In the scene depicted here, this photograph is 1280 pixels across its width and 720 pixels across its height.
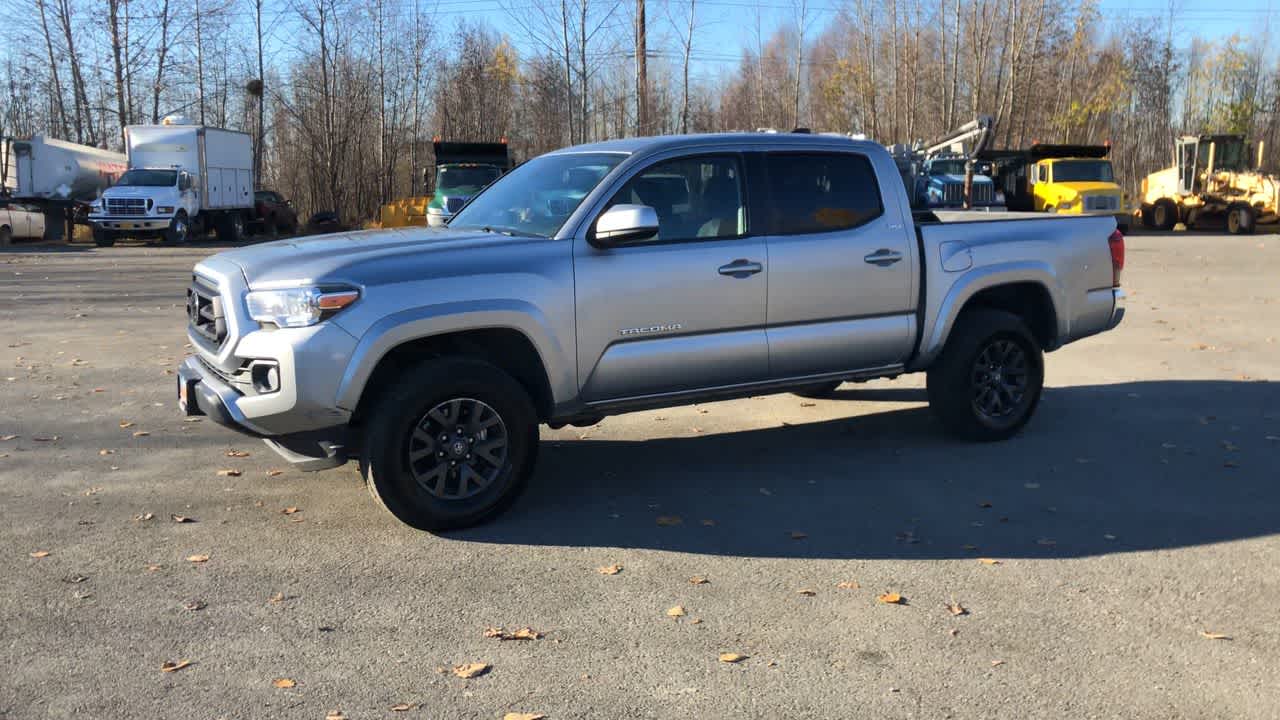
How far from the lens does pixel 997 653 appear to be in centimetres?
421

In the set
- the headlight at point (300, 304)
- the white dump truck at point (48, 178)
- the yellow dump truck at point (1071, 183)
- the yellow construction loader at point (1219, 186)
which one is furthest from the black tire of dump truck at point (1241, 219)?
the headlight at point (300, 304)

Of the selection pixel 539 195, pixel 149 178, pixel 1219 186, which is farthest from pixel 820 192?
pixel 1219 186

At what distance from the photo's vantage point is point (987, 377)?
24.4ft

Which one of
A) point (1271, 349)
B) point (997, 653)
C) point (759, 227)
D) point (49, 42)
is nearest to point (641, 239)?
point (759, 227)

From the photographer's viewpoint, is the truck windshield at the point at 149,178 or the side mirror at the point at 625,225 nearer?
the side mirror at the point at 625,225

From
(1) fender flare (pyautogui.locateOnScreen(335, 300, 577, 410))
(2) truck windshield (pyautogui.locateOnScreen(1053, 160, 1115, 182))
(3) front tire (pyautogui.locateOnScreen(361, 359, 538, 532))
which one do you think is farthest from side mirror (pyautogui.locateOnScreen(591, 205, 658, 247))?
(2) truck windshield (pyautogui.locateOnScreen(1053, 160, 1115, 182))

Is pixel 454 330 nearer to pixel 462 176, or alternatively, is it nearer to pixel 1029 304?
pixel 1029 304

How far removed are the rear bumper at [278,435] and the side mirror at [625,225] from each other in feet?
5.37

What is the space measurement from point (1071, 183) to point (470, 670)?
117 feet

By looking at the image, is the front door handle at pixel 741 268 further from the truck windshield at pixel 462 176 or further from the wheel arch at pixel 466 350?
the truck windshield at pixel 462 176

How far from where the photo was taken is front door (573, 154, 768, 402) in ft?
19.4

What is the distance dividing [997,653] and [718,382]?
249 centimetres

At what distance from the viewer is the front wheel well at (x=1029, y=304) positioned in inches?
300

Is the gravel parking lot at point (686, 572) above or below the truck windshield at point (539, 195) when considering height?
below
